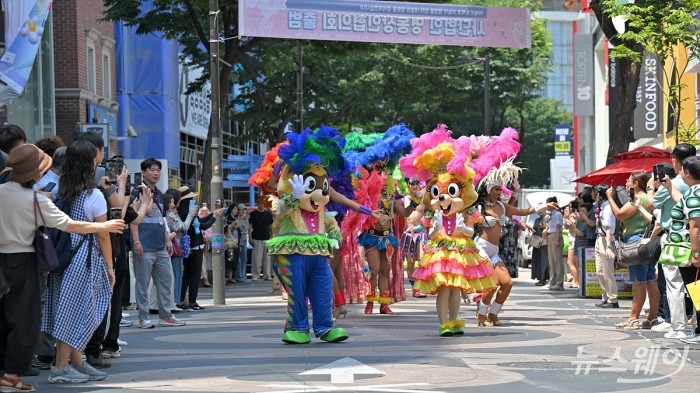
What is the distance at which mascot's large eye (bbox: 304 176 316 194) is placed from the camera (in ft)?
44.4

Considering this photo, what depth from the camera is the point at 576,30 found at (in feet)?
233

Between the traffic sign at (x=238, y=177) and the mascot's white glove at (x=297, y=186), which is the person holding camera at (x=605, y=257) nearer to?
the mascot's white glove at (x=297, y=186)

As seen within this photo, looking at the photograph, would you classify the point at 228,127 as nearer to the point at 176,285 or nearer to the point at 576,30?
the point at 576,30

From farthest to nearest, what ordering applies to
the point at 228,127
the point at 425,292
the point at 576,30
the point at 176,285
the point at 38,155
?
the point at 576,30 < the point at 228,127 < the point at 176,285 < the point at 425,292 < the point at 38,155

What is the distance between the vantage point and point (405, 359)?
11.6m

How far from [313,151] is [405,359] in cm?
289

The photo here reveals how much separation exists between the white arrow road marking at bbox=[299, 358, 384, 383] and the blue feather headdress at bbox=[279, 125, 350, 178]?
9.50 ft

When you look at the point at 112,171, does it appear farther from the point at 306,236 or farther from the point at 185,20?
the point at 185,20

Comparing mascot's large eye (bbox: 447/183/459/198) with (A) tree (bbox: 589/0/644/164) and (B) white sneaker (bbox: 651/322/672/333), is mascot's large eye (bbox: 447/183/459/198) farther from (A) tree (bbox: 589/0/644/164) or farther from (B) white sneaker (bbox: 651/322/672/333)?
(A) tree (bbox: 589/0/644/164)

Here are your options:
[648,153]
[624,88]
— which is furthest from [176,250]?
[624,88]

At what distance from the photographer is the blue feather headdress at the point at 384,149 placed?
57.0ft

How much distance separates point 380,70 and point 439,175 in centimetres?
3069

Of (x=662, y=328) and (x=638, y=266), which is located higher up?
(x=638, y=266)

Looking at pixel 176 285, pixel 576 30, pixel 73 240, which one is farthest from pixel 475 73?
pixel 73 240
